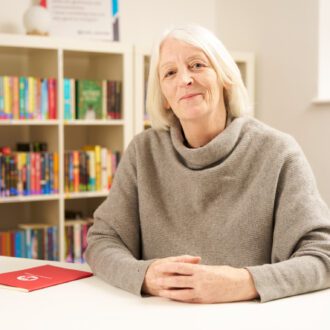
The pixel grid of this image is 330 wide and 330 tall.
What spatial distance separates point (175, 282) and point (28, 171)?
86.8 inches

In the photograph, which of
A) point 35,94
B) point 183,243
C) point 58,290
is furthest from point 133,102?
point 58,290

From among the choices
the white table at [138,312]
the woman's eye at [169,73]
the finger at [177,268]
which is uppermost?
the woman's eye at [169,73]

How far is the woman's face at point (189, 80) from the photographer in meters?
1.72

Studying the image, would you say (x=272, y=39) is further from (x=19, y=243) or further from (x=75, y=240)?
(x=19, y=243)

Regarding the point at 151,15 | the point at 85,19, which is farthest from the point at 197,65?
the point at 151,15

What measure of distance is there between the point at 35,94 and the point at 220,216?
202 cm

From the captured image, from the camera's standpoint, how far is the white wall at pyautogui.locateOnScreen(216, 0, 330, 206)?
3590 mm

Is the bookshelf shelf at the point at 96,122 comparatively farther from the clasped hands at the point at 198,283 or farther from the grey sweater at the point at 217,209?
the clasped hands at the point at 198,283

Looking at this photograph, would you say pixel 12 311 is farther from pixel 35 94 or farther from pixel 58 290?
pixel 35 94

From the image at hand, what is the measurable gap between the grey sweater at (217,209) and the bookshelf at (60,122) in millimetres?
1678

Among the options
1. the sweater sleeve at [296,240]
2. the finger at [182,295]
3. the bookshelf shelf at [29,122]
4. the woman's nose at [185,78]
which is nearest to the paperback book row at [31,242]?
the bookshelf shelf at [29,122]

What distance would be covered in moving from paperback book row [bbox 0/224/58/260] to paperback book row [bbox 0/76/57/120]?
61 centimetres

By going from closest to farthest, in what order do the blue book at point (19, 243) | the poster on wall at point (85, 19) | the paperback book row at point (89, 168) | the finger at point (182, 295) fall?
the finger at point (182, 295) < the blue book at point (19, 243) < the paperback book row at point (89, 168) < the poster on wall at point (85, 19)

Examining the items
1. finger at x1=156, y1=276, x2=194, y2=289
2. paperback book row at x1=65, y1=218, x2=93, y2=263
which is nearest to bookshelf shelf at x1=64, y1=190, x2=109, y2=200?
paperback book row at x1=65, y1=218, x2=93, y2=263
